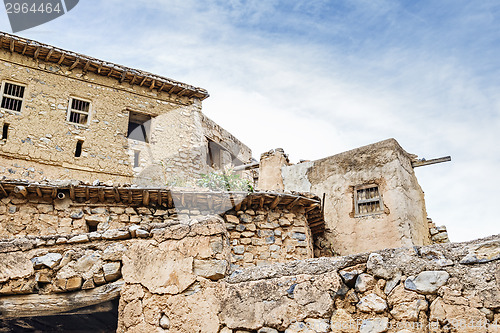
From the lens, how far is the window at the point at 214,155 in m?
15.8

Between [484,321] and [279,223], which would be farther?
[279,223]

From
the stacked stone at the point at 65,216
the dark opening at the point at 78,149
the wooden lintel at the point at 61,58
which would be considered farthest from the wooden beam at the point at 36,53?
the stacked stone at the point at 65,216

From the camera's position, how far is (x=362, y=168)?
11039mm

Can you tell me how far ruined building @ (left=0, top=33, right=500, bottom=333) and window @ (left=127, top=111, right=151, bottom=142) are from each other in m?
0.04

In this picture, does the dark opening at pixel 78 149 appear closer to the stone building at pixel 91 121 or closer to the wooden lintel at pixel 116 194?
the stone building at pixel 91 121

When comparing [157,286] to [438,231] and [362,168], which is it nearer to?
[362,168]

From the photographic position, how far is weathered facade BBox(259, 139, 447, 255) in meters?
10.2

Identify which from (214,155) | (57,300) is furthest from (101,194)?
(214,155)

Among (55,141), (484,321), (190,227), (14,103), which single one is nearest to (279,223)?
(190,227)

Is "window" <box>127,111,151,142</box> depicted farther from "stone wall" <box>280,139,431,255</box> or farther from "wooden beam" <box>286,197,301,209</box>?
"wooden beam" <box>286,197,301,209</box>

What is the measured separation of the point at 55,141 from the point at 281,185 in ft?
20.5

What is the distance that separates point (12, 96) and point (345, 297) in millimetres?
12284

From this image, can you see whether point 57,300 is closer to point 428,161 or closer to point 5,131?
point 428,161

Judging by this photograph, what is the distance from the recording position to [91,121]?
13.2 meters
